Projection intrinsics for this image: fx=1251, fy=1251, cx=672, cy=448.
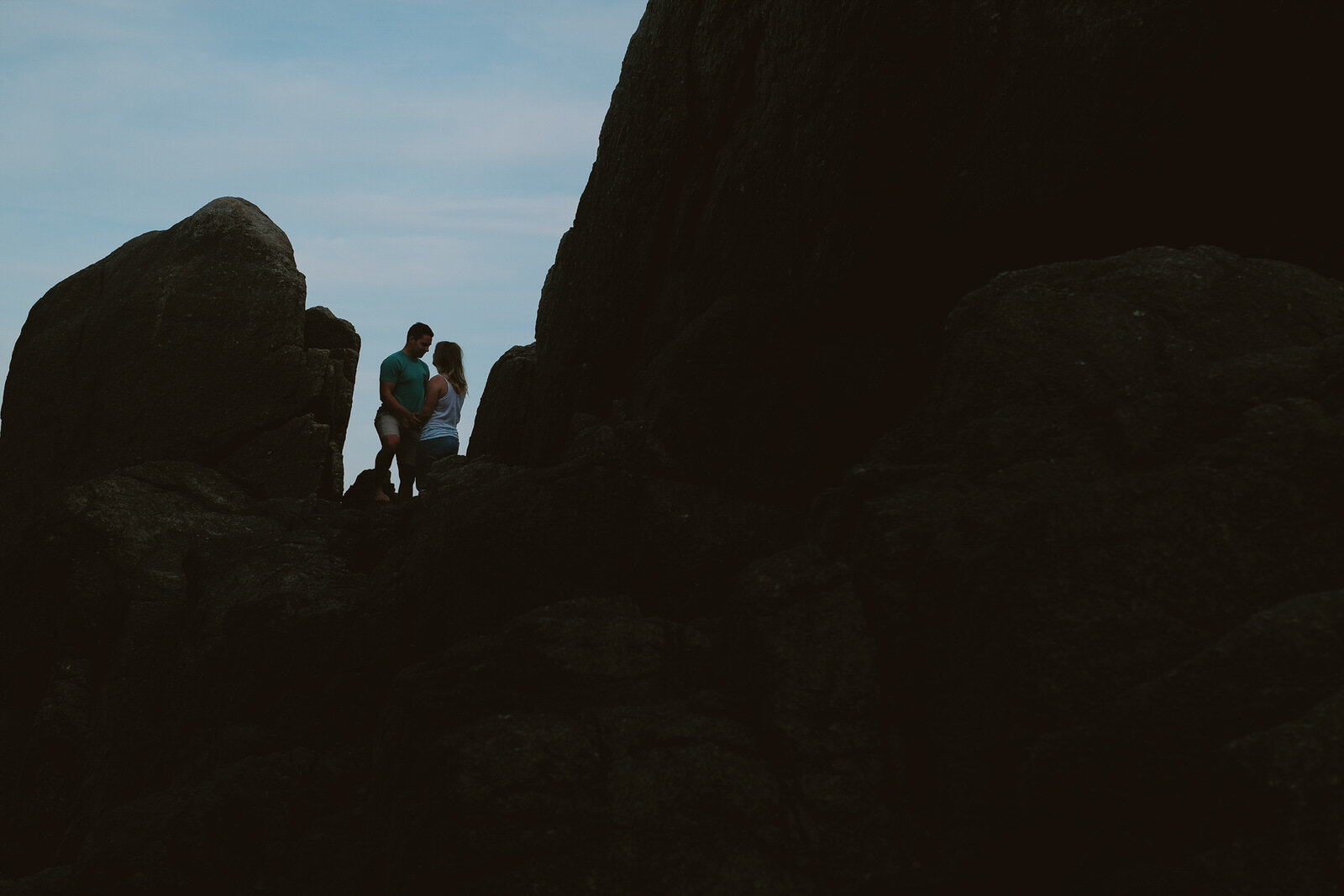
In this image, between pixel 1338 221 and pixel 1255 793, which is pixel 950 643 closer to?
pixel 1255 793

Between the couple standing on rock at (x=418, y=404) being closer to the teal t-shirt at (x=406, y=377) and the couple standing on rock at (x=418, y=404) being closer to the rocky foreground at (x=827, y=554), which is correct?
the teal t-shirt at (x=406, y=377)

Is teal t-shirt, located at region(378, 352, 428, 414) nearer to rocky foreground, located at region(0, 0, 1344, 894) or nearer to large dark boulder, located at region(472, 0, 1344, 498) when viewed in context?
rocky foreground, located at region(0, 0, 1344, 894)

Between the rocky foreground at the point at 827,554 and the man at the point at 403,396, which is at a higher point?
the man at the point at 403,396

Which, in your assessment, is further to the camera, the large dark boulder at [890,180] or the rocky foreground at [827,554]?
the large dark boulder at [890,180]

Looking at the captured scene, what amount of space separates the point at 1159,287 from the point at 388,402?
1281cm

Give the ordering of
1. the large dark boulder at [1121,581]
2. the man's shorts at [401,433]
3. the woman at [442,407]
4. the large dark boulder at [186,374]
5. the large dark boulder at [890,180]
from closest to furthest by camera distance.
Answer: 1. the large dark boulder at [1121,581]
2. the large dark boulder at [890,180]
3. the woman at [442,407]
4. the man's shorts at [401,433]
5. the large dark boulder at [186,374]

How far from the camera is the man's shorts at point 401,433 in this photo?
1922 cm

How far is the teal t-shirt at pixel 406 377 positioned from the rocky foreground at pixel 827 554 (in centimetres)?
202

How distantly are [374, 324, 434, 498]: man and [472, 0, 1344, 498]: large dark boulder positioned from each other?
4.41 meters

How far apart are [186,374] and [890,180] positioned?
1277cm

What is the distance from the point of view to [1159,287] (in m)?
9.00

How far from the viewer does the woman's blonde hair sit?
749 inches

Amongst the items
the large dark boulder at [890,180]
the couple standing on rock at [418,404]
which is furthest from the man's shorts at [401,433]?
the large dark boulder at [890,180]

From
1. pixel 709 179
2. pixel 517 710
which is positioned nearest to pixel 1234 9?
pixel 709 179
